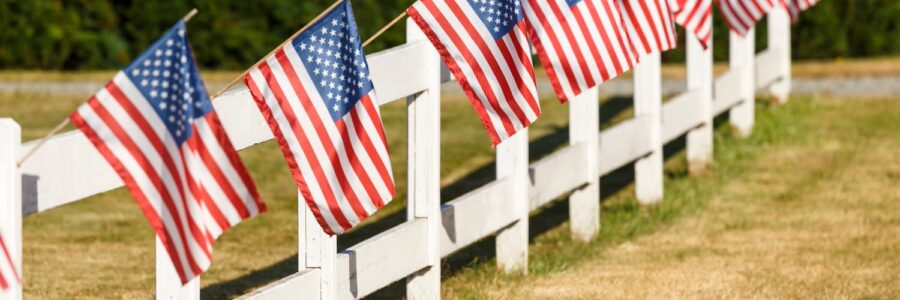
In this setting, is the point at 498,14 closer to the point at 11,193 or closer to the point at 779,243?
the point at 11,193

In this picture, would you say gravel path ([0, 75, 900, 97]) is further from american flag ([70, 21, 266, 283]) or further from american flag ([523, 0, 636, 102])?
american flag ([70, 21, 266, 283])

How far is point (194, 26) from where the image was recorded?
51.9 feet

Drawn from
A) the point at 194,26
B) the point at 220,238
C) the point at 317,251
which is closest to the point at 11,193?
the point at 317,251

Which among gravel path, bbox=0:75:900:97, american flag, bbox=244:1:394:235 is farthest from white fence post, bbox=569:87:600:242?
gravel path, bbox=0:75:900:97

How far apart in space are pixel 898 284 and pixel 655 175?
246cm

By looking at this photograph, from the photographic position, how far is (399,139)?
12094 mm

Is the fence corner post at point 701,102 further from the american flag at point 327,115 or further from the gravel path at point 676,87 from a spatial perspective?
the american flag at point 327,115

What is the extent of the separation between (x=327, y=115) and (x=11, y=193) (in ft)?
4.02

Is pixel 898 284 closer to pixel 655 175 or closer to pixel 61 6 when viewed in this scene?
pixel 655 175

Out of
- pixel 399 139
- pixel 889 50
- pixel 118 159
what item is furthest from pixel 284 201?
pixel 889 50

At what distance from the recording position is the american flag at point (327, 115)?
5.24 metres

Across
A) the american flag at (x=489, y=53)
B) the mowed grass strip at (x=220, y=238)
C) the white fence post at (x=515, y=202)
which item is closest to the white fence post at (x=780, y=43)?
the mowed grass strip at (x=220, y=238)

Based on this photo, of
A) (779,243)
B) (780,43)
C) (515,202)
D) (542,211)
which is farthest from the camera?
(780,43)

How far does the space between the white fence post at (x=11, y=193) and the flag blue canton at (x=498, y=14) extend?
219 centimetres
